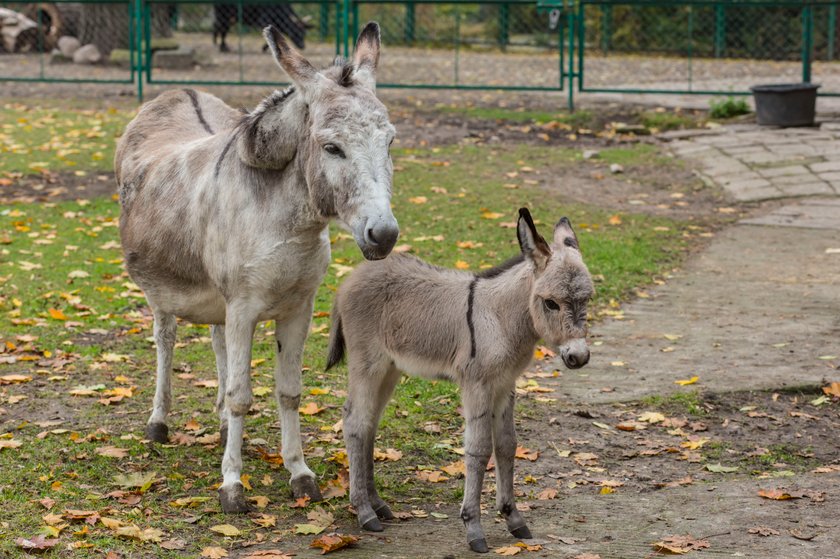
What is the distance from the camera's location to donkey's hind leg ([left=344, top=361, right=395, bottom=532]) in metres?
5.57

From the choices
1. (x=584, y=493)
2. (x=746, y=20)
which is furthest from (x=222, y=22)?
(x=584, y=493)

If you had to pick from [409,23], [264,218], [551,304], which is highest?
[409,23]

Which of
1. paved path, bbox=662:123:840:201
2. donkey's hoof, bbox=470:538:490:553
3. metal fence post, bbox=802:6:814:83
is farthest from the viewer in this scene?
metal fence post, bbox=802:6:814:83

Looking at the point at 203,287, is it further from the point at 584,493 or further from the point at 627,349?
the point at 627,349

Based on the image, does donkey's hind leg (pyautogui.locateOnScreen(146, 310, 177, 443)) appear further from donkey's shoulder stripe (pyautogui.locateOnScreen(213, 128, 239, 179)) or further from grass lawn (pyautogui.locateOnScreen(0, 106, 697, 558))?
donkey's shoulder stripe (pyautogui.locateOnScreen(213, 128, 239, 179))

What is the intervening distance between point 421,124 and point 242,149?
1180 cm

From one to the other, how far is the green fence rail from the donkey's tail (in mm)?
12854

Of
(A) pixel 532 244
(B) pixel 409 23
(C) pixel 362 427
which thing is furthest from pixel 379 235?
(B) pixel 409 23

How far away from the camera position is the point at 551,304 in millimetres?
5090

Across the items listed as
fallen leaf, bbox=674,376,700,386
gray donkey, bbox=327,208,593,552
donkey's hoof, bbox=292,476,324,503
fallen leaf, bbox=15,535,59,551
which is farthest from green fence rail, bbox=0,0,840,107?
fallen leaf, bbox=15,535,59,551

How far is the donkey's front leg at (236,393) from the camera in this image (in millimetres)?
5641

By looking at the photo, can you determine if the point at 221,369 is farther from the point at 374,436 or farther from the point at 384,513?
the point at 384,513

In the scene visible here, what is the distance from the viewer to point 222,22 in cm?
2430

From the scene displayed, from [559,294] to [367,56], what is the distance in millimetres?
1455
